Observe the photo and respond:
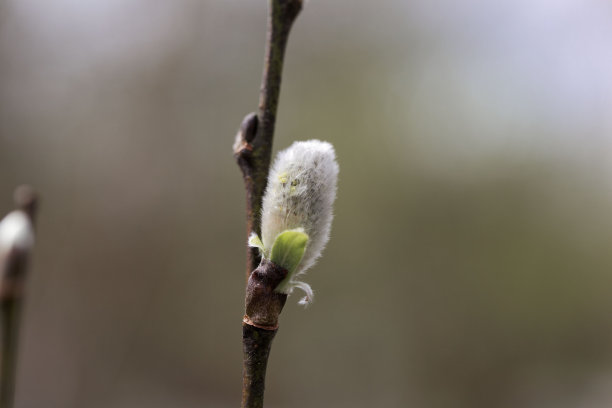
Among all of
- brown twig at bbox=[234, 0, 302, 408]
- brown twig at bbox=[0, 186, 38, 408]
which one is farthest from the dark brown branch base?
brown twig at bbox=[0, 186, 38, 408]

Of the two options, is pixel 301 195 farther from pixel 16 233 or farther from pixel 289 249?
pixel 16 233

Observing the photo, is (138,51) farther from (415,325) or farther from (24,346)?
(415,325)

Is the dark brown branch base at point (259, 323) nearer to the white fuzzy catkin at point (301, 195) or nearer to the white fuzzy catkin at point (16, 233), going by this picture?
the white fuzzy catkin at point (301, 195)

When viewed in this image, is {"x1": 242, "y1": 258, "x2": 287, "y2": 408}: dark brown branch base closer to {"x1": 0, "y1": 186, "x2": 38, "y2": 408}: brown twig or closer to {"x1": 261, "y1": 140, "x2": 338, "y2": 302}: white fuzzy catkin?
{"x1": 261, "y1": 140, "x2": 338, "y2": 302}: white fuzzy catkin

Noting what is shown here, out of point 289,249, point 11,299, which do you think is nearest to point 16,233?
point 11,299

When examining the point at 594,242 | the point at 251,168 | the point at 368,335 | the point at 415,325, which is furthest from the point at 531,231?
the point at 251,168

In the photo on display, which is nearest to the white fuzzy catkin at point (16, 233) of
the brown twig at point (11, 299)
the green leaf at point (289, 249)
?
the brown twig at point (11, 299)
